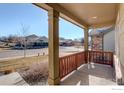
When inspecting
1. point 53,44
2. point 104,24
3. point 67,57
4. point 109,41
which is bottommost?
point 67,57

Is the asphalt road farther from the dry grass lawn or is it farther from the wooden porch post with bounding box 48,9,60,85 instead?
the wooden porch post with bounding box 48,9,60,85

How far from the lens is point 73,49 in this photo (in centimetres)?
742

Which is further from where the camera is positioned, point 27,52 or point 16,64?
point 27,52

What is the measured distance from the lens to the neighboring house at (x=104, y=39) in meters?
9.05

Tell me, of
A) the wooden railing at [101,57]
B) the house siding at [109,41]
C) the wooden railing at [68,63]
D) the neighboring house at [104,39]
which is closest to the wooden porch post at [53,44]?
the wooden railing at [68,63]

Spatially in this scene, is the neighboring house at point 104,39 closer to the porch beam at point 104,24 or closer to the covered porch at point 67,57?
the porch beam at point 104,24

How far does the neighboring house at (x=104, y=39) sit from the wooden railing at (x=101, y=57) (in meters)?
2.68

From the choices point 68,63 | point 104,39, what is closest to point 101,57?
point 68,63

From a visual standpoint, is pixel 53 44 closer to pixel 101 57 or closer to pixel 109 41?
pixel 101 57

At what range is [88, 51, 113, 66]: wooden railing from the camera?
6.15 m

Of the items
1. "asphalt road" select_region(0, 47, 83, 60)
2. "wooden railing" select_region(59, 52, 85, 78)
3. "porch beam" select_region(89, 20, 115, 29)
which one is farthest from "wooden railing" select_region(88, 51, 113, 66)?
"porch beam" select_region(89, 20, 115, 29)

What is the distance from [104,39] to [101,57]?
353cm

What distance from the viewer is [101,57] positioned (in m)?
6.49

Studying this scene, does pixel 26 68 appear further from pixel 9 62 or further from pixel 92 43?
pixel 92 43
